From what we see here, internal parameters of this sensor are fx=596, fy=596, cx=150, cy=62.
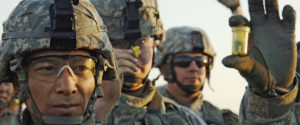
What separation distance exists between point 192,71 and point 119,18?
169 inches

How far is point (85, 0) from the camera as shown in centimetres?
525

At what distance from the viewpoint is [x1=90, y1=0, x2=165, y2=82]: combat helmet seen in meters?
7.25

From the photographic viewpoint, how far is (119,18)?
7.39 m

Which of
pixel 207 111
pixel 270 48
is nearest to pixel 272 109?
pixel 270 48

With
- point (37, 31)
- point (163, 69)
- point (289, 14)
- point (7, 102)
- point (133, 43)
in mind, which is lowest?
point (7, 102)

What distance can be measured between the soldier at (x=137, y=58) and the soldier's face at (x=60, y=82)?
6.06 feet

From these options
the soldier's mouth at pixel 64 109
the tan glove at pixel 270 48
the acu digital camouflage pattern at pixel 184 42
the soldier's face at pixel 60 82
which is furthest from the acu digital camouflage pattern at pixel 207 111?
the soldier's mouth at pixel 64 109

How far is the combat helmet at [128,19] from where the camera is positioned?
7.25 metres

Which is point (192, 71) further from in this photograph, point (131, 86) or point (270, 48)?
point (270, 48)

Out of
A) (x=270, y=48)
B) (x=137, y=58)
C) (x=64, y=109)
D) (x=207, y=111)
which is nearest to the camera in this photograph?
(x=64, y=109)

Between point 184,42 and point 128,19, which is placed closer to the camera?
point 128,19

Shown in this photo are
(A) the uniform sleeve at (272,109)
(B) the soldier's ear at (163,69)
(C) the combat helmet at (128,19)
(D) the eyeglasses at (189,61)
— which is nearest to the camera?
(A) the uniform sleeve at (272,109)

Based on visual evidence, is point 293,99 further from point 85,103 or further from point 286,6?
point 85,103

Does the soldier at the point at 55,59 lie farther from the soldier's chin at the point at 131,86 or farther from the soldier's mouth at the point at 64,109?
the soldier's chin at the point at 131,86
